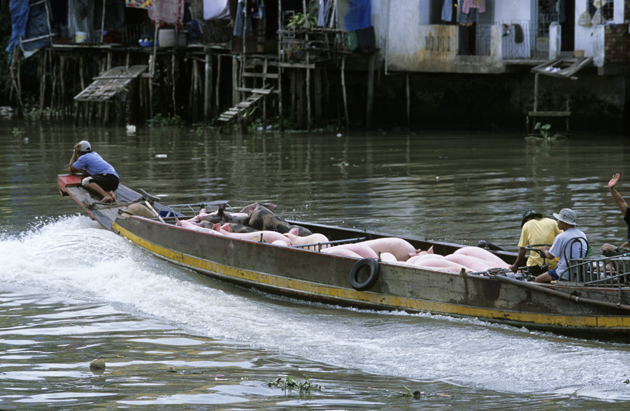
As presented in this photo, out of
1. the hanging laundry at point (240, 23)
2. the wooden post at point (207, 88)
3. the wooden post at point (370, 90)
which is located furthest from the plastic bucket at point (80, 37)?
the wooden post at point (370, 90)

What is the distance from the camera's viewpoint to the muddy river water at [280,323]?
5.69m

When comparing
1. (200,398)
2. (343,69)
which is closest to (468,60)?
(343,69)

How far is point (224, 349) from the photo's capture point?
6.78 metres

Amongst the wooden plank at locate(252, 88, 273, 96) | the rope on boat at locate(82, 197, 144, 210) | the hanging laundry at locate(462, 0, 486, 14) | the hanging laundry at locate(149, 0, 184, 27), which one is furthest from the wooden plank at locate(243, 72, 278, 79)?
the rope on boat at locate(82, 197, 144, 210)

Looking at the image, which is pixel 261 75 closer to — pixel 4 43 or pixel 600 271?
pixel 4 43

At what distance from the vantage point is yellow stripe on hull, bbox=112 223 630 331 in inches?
265

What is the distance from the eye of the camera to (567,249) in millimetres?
7090

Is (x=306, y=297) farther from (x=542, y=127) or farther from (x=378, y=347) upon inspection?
(x=542, y=127)

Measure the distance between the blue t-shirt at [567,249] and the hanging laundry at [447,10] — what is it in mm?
18810

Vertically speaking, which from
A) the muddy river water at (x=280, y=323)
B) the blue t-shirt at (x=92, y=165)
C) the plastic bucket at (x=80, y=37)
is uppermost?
the plastic bucket at (x=80, y=37)

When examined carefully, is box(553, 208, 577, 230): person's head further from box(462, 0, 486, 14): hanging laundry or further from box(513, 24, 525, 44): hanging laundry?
box(513, 24, 525, 44): hanging laundry

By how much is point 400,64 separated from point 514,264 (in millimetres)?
19374

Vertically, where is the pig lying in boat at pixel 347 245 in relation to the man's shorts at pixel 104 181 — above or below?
below

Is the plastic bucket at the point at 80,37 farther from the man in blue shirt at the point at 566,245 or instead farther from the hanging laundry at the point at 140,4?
the man in blue shirt at the point at 566,245
